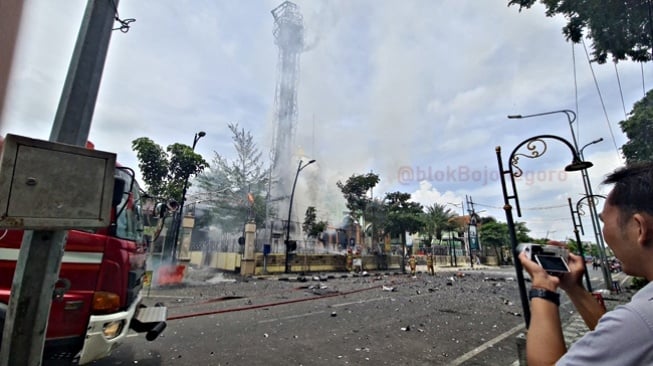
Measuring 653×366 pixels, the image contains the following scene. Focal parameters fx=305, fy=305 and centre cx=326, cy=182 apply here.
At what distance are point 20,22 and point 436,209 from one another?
142 ft

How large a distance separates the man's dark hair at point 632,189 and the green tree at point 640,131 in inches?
569

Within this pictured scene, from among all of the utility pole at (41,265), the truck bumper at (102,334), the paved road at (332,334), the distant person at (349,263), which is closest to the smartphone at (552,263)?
the utility pole at (41,265)

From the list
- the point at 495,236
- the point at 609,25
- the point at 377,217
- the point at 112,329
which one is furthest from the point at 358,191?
the point at 112,329

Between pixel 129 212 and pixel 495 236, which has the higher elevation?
pixel 495 236

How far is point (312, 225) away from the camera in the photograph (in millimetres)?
34344

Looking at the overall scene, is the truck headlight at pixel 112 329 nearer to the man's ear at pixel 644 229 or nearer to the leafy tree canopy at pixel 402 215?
the man's ear at pixel 644 229

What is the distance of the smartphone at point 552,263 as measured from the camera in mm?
1582

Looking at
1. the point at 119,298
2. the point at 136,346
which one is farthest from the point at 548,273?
the point at 136,346

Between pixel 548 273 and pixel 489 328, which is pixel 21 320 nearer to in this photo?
pixel 548 273

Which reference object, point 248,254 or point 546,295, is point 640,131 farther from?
point 248,254

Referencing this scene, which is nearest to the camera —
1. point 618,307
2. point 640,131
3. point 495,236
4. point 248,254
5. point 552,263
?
point 618,307

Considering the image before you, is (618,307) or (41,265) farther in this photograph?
(41,265)

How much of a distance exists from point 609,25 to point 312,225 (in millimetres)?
29505

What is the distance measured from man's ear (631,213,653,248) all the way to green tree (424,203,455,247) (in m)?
40.6
